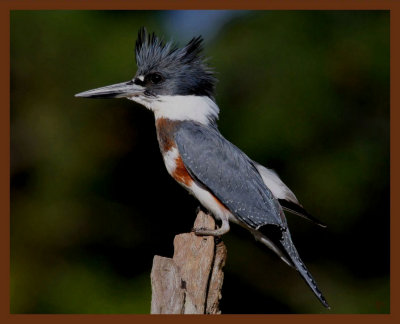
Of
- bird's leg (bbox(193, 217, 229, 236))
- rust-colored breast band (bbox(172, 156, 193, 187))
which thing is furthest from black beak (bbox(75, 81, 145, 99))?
bird's leg (bbox(193, 217, 229, 236))

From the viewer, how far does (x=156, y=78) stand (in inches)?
124

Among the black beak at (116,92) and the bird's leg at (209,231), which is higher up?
the black beak at (116,92)

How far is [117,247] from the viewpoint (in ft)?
12.6

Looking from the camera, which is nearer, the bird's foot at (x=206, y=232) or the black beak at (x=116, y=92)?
the bird's foot at (x=206, y=232)

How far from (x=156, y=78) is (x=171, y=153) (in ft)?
1.25

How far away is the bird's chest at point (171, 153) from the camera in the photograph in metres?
3.00

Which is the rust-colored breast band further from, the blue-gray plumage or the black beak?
the black beak

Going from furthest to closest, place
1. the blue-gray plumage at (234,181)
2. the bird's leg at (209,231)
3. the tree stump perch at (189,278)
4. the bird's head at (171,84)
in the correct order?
the bird's head at (171,84)
the blue-gray plumage at (234,181)
the bird's leg at (209,231)
the tree stump perch at (189,278)

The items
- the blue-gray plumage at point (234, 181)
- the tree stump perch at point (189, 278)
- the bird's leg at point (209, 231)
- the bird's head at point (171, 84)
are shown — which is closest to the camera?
the tree stump perch at point (189, 278)

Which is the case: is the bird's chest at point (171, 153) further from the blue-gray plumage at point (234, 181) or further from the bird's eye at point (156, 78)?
the bird's eye at point (156, 78)

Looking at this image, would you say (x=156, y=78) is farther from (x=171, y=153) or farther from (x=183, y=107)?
(x=171, y=153)

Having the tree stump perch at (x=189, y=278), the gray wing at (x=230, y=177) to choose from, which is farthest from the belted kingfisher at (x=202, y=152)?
the tree stump perch at (x=189, y=278)

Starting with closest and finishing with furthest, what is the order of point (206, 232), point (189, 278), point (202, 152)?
point (189, 278)
point (206, 232)
point (202, 152)

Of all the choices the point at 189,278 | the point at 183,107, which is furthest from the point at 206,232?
the point at 183,107
